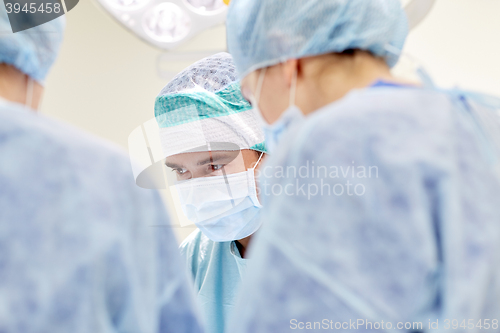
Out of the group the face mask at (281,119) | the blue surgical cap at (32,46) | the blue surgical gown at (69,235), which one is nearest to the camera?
the blue surgical gown at (69,235)

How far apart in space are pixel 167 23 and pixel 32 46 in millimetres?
602

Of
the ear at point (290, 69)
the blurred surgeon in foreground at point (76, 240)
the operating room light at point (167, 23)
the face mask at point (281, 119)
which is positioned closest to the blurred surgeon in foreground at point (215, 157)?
the operating room light at point (167, 23)

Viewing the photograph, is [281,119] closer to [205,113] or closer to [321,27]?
[321,27]

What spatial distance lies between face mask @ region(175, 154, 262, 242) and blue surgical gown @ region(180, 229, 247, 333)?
147mm

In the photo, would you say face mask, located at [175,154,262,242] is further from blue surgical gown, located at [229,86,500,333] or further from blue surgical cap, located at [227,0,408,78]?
blue surgical gown, located at [229,86,500,333]

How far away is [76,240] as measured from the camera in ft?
2.06

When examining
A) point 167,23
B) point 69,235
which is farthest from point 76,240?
point 167,23

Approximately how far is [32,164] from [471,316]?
703 mm

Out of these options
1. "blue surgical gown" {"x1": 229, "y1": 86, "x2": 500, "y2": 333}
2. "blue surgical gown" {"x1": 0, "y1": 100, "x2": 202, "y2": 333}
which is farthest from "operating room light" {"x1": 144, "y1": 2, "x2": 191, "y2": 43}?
"blue surgical gown" {"x1": 229, "y1": 86, "x2": 500, "y2": 333}

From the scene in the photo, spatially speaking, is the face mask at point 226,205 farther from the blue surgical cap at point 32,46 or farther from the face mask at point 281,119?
the blue surgical cap at point 32,46

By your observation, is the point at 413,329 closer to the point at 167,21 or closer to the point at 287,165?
the point at 287,165

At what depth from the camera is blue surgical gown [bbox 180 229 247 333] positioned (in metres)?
1.67

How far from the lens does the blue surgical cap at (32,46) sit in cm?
80

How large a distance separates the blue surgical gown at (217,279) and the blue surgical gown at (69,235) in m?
1.00
